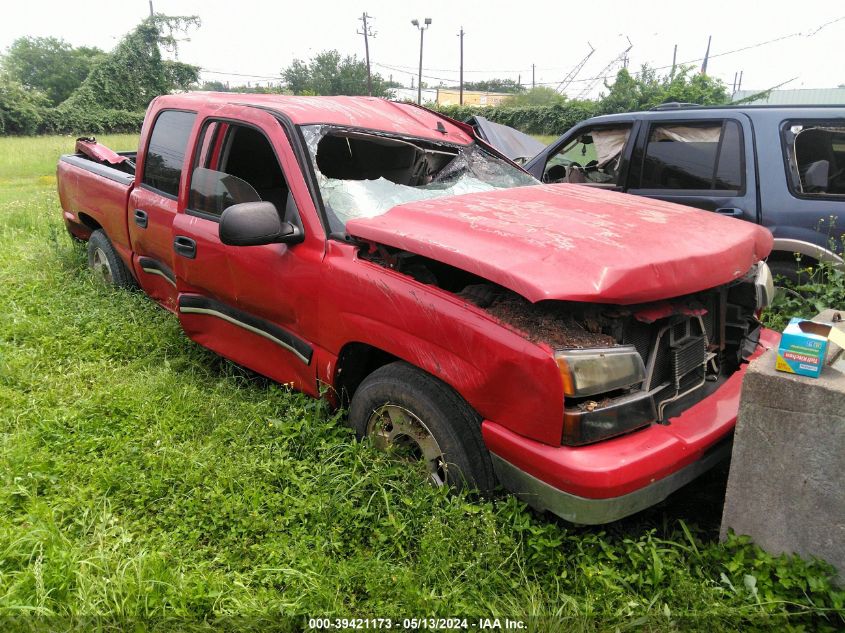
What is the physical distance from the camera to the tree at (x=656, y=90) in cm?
2781

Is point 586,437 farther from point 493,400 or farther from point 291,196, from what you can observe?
point 291,196

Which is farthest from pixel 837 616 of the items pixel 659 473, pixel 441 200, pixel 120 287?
pixel 120 287

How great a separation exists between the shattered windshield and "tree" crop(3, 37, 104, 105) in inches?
3098

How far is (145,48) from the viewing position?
4375 centimetres

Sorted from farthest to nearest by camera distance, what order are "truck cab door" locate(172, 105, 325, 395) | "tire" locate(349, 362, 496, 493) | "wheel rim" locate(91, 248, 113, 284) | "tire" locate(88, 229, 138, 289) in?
"wheel rim" locate(91, 248, 113, 284)
"tire" locate(88, 229, 138, 289)
"truck cab door" locate(172, 105, 325, 395)
"tire" locate(349, 362, 496, 493)

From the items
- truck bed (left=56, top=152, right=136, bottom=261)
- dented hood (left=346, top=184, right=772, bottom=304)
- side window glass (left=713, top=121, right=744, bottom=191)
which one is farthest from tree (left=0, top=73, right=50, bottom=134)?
dented hood (left=346, top=184, right=772, bottom=304)

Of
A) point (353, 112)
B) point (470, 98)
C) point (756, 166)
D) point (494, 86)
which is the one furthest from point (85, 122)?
point (494, 86)

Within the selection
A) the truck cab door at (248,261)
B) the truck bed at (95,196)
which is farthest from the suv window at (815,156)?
the truck bed at (95,196)

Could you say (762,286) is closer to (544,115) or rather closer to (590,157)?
(590,157)

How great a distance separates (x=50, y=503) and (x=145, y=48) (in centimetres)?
5040

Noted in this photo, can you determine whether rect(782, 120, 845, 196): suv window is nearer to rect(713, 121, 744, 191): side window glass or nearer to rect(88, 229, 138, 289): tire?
rect(713, 121, 744, 191): side window glass

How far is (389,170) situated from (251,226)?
4.61 ft

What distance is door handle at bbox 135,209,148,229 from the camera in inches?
164

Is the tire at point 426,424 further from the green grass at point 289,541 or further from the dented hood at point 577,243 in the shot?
the dented hood at point 577,243
